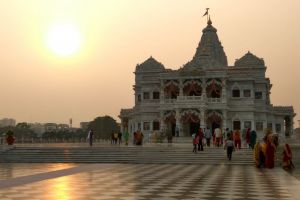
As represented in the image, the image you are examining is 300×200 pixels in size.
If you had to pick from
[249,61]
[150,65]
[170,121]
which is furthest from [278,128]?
[150,65]

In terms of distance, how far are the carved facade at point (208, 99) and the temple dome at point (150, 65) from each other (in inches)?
19.5

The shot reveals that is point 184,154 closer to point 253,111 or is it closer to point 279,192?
point 279,192

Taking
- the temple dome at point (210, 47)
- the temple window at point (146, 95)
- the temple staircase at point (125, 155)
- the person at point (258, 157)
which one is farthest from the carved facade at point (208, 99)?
the person at point (258, 157)

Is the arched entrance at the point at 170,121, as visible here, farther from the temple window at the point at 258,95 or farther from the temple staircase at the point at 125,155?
the temple staircase at the point at 125,155

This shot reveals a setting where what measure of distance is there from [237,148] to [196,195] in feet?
62.8

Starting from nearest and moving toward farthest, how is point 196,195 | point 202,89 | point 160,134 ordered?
point 196,195 → point 160,134 → point 202,89

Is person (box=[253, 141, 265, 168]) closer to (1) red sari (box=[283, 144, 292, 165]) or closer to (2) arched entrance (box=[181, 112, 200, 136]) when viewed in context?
(1) red sari (box=[283, 144, 292, 165])

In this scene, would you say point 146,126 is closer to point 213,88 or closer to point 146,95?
point 146,95

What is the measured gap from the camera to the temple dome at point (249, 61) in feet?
208

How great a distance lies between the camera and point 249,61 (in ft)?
210

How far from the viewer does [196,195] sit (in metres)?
13.3

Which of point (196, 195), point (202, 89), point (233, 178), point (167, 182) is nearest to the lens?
point (196, 195)

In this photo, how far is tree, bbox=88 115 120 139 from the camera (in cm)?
10525

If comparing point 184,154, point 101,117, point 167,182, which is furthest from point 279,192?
point 101,117
